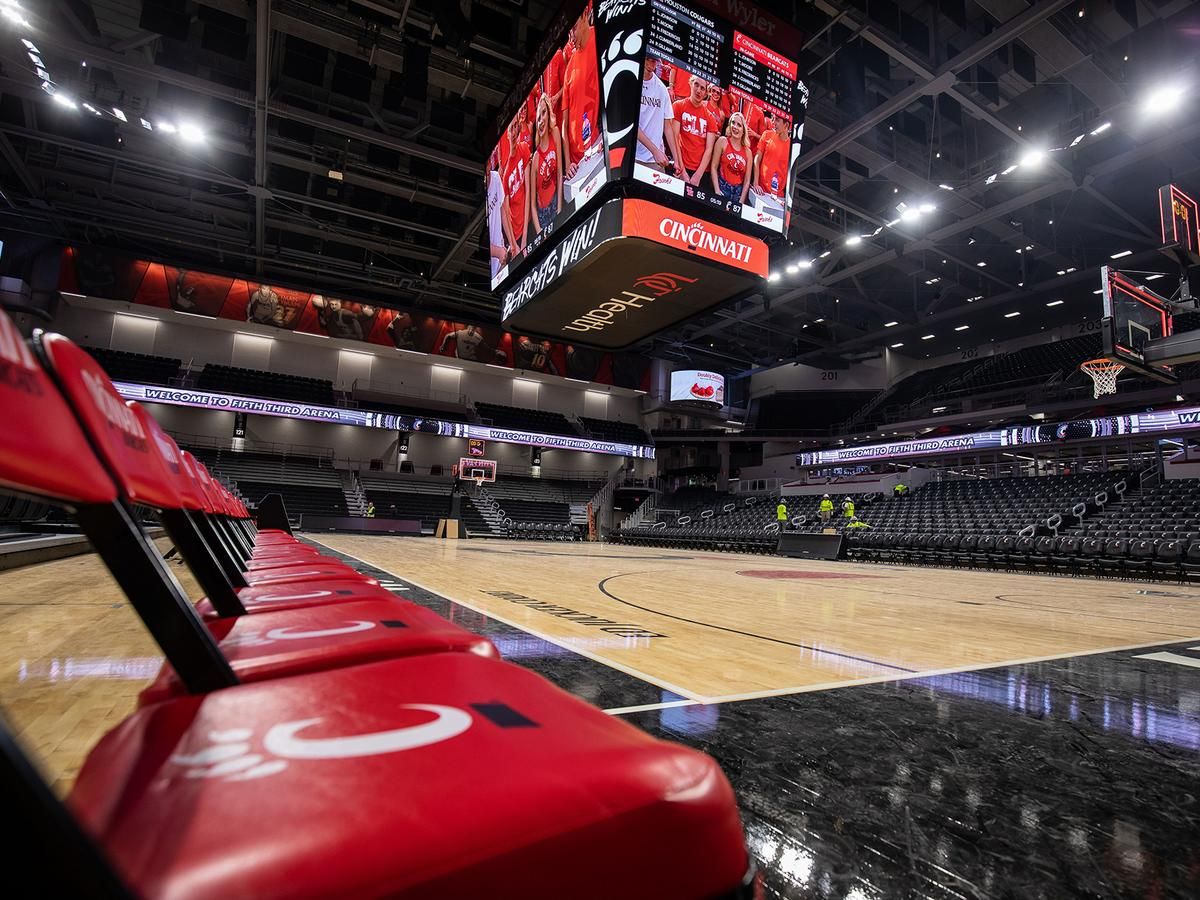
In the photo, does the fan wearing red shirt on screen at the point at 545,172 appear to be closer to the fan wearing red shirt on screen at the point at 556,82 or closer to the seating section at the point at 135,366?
the fan wearing red shirt on screen at the point at 556,82

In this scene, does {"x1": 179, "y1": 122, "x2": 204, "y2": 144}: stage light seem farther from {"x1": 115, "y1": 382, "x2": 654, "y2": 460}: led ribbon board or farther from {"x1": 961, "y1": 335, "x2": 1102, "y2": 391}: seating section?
{"x1": 961, "y1": 335, "x2": 1102, "y2": 391}: seating section

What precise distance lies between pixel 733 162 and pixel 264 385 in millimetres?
18371

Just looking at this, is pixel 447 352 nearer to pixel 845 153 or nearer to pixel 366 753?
pixel 845 153

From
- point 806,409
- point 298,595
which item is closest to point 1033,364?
point 806,409

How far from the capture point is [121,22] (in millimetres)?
9445

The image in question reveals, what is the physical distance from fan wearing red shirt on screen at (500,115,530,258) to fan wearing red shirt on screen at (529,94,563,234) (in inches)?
6.5

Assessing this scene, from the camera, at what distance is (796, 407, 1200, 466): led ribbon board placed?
41.7 feet

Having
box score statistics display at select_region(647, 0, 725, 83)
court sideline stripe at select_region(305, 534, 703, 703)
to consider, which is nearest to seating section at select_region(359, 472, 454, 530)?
box score statistics display at select_region(647, 0, 725, 83)

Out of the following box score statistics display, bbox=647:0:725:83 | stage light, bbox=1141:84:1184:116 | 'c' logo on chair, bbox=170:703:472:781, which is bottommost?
'c' logo on chair, bbox=170:703:472:781

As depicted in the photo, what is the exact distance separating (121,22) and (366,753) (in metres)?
13.6

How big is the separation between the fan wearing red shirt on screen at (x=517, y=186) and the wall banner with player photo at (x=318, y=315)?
14.7 m

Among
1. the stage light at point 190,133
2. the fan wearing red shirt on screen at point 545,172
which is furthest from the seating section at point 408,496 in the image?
the fan wearing red shirt on screen at point 545,172

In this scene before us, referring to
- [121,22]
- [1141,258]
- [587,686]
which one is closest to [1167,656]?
[587,686]

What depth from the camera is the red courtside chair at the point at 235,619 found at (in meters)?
0.64
